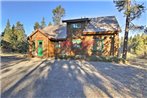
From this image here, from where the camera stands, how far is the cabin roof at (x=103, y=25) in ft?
83.3

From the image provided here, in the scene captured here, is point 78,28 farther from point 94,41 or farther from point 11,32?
point 11,32

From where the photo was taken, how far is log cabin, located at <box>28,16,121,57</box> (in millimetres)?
25172

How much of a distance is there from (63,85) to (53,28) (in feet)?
76.8

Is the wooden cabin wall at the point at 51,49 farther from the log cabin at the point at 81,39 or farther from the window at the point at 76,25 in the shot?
→ the window at the point at 76,25

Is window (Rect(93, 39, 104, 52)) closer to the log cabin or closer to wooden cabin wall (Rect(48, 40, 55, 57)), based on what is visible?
the log cabin

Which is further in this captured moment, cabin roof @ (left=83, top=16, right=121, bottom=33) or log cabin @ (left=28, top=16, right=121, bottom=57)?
cabin roof @ (left=83, top=16, right=121, bottom=33)

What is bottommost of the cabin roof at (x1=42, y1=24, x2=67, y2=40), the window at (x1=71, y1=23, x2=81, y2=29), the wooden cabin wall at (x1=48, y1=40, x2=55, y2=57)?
the wooden cabin wall at (x1=48, y1=40, x2=55, y2=57)

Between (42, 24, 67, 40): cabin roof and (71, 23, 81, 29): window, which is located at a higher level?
(71, 23, 81, 29): window

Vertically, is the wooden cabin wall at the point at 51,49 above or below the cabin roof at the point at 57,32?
below

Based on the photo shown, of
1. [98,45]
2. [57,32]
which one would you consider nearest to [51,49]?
[57,32]

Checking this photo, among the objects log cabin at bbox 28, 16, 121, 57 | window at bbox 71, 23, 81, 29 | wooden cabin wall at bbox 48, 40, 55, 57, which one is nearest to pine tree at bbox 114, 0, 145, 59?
log cabin at bbox 28, 16, 121, 57

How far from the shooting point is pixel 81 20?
2647 centimetres

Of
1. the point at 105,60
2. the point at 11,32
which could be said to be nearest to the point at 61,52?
the point at 105,60

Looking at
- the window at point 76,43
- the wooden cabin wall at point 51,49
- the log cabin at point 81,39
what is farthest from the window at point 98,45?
the wooden cabin wall at point 51,49
